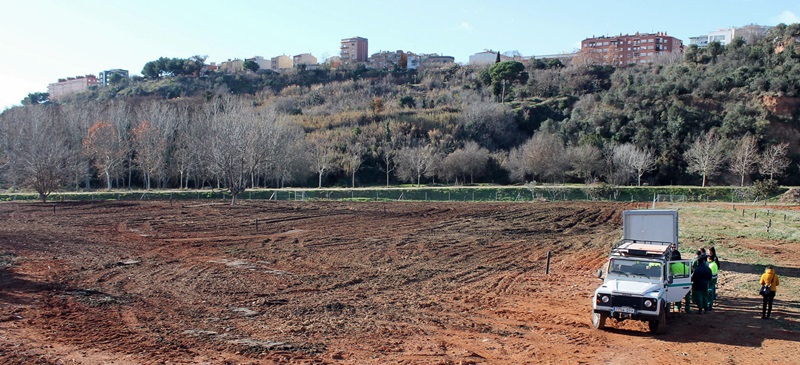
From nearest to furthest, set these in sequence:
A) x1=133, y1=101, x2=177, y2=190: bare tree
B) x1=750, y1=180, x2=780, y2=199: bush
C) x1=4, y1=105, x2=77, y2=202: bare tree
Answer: x1=750, y1=180, x2=780, y2=199: bush → x1=4, y1=105, x2=77, y2=202: bare tree → x1=133, y1=101, x2=177, y2=190: bare tree

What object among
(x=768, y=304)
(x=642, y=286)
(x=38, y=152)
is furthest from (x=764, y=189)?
(x=38, y=152)

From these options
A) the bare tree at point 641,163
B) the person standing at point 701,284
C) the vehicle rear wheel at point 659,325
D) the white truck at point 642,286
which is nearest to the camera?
the white truck at point 642,286

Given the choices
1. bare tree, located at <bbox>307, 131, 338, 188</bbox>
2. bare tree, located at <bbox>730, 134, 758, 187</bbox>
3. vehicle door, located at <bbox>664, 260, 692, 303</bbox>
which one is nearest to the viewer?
A: vehicle door, located at <bbox>664, 260, 692, 303</bbox>

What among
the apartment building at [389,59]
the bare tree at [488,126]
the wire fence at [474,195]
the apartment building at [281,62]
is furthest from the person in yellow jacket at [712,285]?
the apartment building at [281,62]

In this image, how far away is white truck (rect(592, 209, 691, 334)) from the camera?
12477 millimetres

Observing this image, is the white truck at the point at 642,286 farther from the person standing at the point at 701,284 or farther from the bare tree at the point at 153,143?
the bare tree at the point at 153,143

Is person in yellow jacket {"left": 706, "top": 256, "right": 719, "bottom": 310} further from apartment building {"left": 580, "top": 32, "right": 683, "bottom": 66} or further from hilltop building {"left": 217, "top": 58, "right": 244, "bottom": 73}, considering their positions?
hilltop building {"left": 217, "top": 58, "right": 244, "bottom": 73}

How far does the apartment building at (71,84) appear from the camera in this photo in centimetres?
16200

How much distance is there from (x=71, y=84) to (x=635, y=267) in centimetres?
18603

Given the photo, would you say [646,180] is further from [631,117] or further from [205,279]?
[205,279]

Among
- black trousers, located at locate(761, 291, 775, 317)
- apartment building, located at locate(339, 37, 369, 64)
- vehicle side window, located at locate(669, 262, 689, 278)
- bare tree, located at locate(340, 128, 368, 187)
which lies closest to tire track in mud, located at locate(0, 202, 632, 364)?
vehicle side window, located at locate(669, 262, 689, 278)

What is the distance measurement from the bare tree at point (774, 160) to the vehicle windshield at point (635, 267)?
184ft

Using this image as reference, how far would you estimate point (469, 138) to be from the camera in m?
81.7

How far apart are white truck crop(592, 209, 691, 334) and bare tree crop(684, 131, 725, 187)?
54.8 meters
